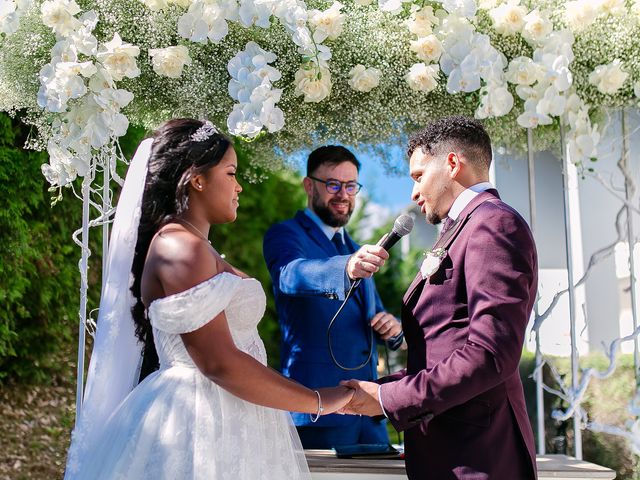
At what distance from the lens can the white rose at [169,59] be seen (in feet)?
10.7

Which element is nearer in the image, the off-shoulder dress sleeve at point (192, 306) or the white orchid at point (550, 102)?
the off-shoulder dress sleeve at point (192, 306)

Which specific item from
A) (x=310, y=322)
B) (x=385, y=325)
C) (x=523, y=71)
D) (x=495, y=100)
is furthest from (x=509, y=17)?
(x=310, y=322)

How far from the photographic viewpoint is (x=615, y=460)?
646cm

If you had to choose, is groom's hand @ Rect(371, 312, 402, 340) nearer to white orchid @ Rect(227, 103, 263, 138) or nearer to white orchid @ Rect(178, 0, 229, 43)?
white orchid @ Rect(227, 103, 263, 138)

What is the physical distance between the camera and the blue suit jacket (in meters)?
4.03

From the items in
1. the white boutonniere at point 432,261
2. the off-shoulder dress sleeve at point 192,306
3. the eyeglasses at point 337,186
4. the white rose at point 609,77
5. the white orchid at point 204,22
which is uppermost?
the white orchid at point 204,22

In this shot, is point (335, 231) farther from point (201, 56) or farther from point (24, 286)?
point (24, 286)

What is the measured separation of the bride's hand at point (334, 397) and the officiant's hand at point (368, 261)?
0.47 m

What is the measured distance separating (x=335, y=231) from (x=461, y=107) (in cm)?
113

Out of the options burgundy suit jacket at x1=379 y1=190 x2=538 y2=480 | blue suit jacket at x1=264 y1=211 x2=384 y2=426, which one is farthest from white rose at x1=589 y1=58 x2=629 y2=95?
blue suit jacket at x1=264 y1=211 x2=384 y2=426

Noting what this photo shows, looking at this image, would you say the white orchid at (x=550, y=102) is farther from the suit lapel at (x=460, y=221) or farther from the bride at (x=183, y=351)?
the bride at (x=183, y=351)

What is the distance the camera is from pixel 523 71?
3.35 m

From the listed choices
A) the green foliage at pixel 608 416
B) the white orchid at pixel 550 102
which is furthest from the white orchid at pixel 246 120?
the green foliage at pixel 608 416

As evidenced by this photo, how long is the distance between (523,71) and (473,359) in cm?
137
